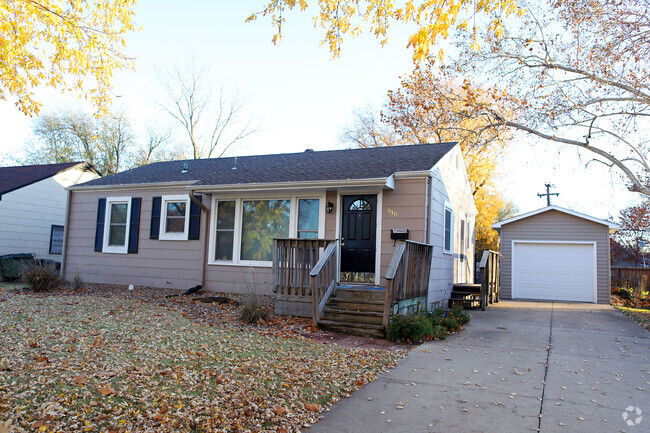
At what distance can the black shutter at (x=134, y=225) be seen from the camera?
41.1 feet

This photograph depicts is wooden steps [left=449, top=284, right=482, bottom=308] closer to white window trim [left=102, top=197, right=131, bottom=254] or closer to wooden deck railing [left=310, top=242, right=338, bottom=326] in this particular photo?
wooden deck railing [left=310, top=242, right=338, bottom=326]

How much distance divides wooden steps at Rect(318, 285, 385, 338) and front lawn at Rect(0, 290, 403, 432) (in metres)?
1.12

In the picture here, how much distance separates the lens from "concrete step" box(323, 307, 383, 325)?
754 centimetres

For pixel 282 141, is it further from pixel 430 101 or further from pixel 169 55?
pixel 430 101

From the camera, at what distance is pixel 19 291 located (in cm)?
1050

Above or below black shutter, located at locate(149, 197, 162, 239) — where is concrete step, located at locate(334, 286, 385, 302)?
below

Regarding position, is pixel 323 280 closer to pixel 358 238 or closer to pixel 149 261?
pixel 358 238

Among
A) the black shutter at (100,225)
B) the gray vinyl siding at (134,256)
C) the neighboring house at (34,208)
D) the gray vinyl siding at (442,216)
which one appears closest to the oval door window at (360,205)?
the gray vinyl siding at (442,216)

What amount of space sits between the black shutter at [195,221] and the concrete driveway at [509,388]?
6974 millimetres

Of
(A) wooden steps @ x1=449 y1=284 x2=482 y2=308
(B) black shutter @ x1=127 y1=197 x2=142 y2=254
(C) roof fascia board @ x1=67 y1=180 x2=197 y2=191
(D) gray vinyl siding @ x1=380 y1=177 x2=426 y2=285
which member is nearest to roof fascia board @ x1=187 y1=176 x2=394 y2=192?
(D) gray vinyl siding @ x1=380 y1=177 x2=426 y2=285

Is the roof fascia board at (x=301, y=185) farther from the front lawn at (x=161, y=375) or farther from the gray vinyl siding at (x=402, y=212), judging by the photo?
the front lawn at (x=161, y=375)

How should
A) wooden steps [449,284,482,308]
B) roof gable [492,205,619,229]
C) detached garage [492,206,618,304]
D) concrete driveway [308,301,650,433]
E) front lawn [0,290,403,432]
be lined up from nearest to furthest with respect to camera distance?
1. front lawn [0,290,403,432]
2. concrete driveway [308,301,650,433]
3. wooden steps [449,284,482,308]
4. roof gable [492,205,619,229]
5. detached garage [492,206,618,304]

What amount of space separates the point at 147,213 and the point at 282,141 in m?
17.2

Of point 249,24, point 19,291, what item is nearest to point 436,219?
point 249,24
